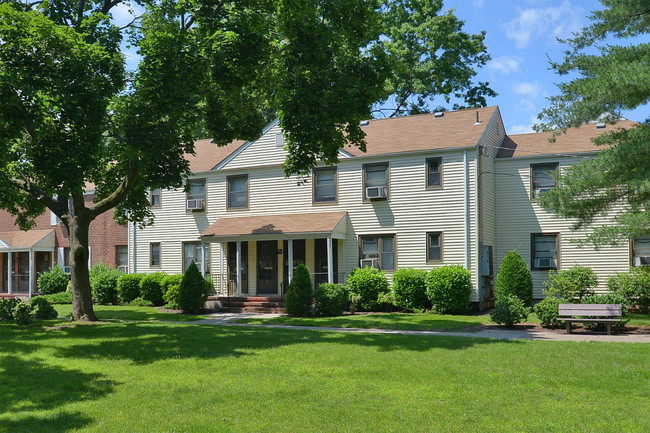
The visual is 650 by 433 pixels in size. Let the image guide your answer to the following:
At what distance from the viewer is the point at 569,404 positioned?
8.22 m

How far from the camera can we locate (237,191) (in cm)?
2673

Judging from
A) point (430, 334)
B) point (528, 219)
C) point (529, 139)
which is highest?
point (529, 139)

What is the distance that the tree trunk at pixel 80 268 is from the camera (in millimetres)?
17586

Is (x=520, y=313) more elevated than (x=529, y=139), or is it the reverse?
(x=529, y=139)

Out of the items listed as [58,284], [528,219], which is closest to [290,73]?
[528,219]

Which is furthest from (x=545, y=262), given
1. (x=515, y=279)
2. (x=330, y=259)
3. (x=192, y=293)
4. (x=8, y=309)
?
(x=8, y=309)

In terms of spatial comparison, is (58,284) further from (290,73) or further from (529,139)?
(529,139)

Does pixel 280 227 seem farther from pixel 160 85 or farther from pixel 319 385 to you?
pixel 319 385

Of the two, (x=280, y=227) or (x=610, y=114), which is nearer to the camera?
(x=610, y=114)

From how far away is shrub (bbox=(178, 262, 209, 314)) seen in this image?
890 inches

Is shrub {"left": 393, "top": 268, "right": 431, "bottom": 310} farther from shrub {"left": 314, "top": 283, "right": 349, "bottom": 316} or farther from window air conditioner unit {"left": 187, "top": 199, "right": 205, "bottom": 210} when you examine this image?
window air conditioner unit {"left": 187, "top": 199, "right": 205, "bottom": 210}

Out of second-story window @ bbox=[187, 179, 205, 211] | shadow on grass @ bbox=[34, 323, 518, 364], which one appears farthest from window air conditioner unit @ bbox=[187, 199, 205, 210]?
shadow on grass @ bbox=[34, 323, 518, 364]

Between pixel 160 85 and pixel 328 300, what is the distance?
33.2 feet

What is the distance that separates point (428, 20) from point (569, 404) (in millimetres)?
31697
